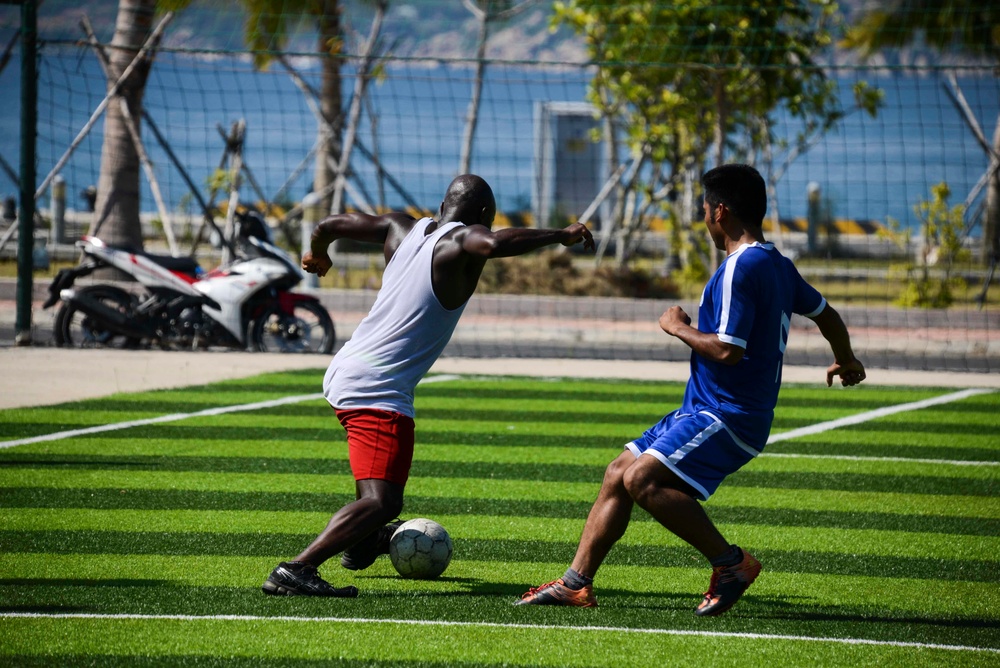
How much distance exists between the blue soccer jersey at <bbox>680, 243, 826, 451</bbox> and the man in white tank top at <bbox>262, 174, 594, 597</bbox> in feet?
3.15

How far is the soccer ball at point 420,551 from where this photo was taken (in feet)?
18.5

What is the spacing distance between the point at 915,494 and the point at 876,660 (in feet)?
11.4

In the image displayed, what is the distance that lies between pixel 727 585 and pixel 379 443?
1519mm

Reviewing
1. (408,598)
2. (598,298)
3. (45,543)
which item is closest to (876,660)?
(408,598)

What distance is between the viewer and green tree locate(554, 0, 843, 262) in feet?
64.5

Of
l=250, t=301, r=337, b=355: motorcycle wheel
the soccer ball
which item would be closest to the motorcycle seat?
l=250, t=301, r=337, b=355: motorcycle wheel

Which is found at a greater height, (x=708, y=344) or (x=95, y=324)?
(x=708, y=344)

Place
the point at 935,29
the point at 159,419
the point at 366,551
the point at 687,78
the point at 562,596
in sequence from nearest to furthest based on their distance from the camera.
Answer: the point at 562,596 < the point at 366,551 < the point at 159,419 < the point at 687,78 < the point at 935,29

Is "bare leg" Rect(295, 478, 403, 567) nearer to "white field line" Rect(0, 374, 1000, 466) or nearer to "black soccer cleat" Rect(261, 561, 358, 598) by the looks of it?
"black soccer cleat" Rect(261, 561, 358, 598)

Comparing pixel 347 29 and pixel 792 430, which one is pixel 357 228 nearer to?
pixel 792 430

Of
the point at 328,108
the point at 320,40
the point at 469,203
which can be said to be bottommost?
the point at 469,203

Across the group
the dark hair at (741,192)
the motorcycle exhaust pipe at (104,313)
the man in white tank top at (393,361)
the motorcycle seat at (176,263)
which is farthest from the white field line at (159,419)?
the dark hair at (741,192)

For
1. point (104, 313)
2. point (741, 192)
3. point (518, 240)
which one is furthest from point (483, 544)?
point (104, 313)

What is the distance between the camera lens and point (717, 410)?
4.95m
